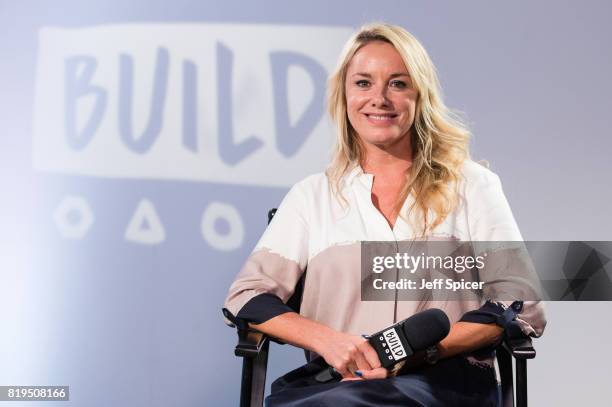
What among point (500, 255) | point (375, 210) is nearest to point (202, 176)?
point (375, 210)

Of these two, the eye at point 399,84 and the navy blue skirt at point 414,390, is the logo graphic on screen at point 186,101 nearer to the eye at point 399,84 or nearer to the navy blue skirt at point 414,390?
the eye at point 399,84

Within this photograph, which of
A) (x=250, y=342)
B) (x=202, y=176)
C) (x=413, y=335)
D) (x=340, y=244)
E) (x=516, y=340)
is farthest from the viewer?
(x=202, y=176)

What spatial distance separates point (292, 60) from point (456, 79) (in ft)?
2.07

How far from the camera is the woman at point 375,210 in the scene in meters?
2.26

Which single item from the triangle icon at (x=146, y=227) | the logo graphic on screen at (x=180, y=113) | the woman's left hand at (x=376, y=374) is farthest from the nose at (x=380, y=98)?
the triangle icon at (x=146, y=227)

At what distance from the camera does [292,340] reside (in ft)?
7.31

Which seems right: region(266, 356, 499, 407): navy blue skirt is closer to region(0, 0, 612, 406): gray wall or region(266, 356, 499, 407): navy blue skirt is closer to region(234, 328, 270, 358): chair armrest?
region(234, 328, 270, 358): chair armrest

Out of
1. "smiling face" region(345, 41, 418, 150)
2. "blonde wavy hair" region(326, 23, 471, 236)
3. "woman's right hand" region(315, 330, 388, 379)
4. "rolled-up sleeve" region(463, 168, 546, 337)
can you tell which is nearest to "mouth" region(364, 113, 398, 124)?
"smiling face" region(345, 41, 418, 150)

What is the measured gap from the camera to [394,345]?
1999 millimetres

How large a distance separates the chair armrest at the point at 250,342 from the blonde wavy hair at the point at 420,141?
1.53ft

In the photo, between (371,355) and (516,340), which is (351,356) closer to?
(371,355)

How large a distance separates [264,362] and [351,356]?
12.5 inches

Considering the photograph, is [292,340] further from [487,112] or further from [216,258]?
[487,112]

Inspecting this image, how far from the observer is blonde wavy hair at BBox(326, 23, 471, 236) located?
2393 mm
